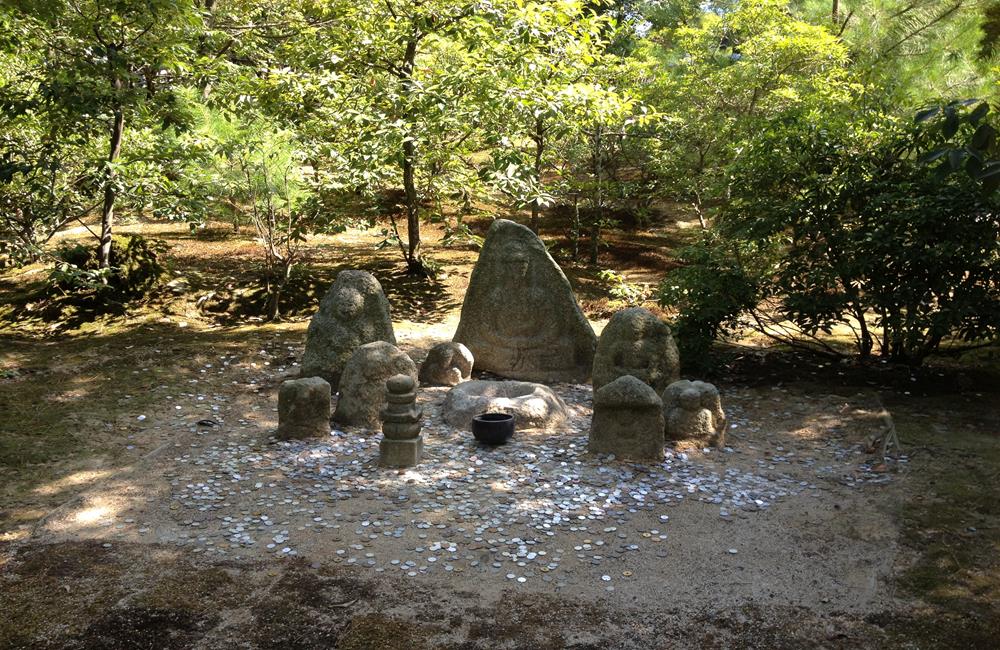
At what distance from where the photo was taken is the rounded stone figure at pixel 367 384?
8.18 metres

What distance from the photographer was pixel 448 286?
14.4 meters

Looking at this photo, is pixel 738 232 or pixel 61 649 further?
pixel 738 232

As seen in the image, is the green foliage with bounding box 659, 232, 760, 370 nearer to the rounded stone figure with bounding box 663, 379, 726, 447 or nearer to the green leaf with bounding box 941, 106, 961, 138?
the rounded stone figure with bounding box 663, 379, 726, 447

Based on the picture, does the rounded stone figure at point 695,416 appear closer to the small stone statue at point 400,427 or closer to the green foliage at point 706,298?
the green foliage at point 706,298

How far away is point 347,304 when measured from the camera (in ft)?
30.5

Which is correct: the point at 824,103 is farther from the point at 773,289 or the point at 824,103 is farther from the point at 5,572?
the point at 5,572

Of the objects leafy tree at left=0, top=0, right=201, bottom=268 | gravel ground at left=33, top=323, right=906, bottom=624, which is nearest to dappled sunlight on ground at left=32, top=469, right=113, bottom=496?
gravel ground at left=33, top=323, right=906, bottom=624

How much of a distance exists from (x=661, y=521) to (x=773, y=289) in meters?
4.72

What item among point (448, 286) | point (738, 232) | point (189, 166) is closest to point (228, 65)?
point (189, 166)

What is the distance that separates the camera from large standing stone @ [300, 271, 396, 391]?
9172 millimetres

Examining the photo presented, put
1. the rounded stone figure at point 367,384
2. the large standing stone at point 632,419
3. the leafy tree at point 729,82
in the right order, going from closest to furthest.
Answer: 1. the large standing stone at point 632,419
2. the rounded stone figure at point 367,384
3. the leafy tree at point 729,82

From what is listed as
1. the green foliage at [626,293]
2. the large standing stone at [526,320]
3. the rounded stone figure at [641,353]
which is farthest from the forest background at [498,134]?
the large standing stone at [526,320]

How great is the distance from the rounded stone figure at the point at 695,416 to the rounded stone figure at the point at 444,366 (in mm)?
2854

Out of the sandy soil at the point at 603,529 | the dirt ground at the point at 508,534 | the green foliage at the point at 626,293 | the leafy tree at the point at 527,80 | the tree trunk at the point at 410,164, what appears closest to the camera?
the dirt ground at the point at 508,534
